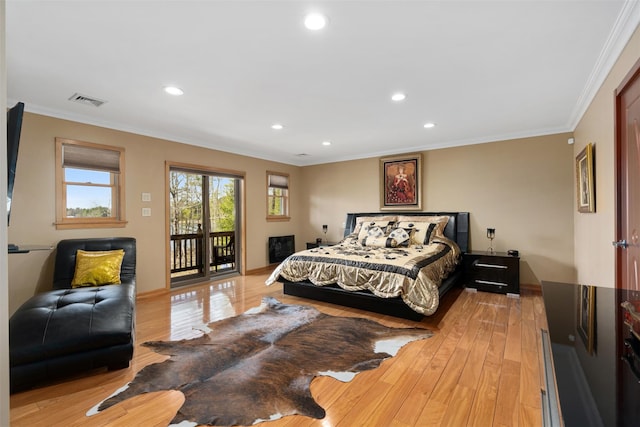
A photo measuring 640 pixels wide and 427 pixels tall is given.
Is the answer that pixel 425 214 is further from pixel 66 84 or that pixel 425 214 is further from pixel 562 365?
pixel 66 84

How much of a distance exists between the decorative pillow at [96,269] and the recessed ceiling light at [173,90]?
2070 millimetres

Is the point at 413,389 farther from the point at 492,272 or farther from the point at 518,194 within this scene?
the point at 518,194

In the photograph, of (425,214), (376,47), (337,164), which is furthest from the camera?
(337,164)

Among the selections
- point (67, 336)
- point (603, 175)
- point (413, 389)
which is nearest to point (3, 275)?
point (67, 336)

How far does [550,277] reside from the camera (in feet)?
14.3

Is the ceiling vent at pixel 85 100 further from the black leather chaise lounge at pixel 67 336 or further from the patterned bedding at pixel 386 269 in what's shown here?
the patterned bedding at pixel 386 269

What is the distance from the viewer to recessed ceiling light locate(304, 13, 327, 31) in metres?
1.83

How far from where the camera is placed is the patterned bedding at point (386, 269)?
3148 mm

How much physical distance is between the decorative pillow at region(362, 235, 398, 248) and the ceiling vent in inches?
156

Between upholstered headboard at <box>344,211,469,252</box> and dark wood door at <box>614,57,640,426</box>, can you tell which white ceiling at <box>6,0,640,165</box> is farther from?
upholstered headboard at <box>344,211,469,252</box>

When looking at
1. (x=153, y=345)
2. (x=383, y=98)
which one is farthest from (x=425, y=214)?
(x=153, y=345)

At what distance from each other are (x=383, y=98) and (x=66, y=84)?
10.3 ft

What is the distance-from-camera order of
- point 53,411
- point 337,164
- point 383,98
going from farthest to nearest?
point 337,164, point 383,98, point 53,411

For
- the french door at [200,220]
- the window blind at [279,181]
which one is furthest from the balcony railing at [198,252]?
the window blind at [279,181]
